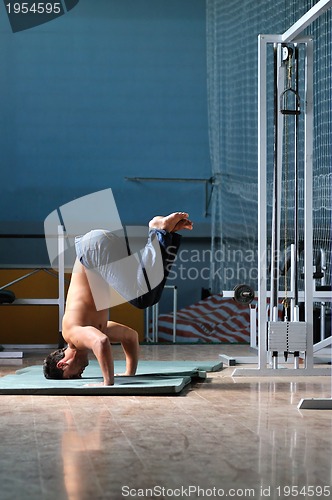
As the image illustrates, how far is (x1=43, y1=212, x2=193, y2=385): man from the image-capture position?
434 centimetres

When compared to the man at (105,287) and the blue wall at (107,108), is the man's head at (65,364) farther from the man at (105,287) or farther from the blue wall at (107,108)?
the blue wall at (107,108)

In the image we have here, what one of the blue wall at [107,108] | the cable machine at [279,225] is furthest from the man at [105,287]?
the blue wall at [107,108]

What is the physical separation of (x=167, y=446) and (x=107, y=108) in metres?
8.35

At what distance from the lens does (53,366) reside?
15.6 feet

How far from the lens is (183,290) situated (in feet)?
35.8

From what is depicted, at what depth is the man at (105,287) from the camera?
4336 millimetres

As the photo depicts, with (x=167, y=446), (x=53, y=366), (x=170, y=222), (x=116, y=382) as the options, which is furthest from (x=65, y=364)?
(x=167, y=446)

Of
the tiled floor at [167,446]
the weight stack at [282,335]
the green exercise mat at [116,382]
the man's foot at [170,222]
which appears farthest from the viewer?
the weight stack at [282,335]

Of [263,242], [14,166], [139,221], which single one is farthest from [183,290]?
[263,242]

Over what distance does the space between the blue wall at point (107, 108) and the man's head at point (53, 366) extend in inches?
230

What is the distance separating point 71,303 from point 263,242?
1286 mm

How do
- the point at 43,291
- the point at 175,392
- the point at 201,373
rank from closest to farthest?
the point at 175,392 < the point at 201,373 < the point at 43,291

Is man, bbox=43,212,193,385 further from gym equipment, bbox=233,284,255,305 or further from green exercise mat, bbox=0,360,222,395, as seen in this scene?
gym equipment, bbox=233,284,255,305

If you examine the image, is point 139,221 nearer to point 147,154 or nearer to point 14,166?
point 147,154
